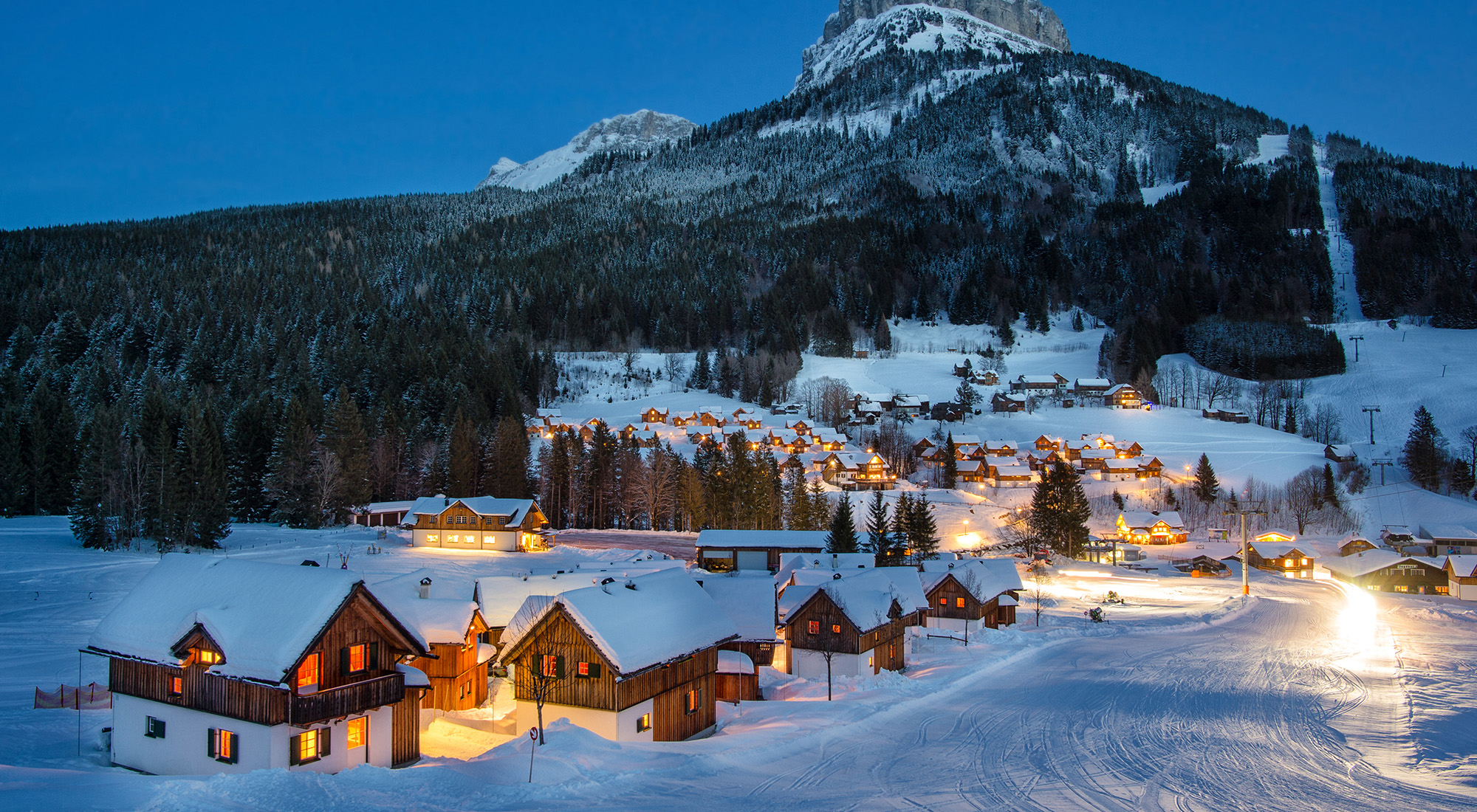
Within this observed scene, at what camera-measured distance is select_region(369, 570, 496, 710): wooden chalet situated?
23.7 m

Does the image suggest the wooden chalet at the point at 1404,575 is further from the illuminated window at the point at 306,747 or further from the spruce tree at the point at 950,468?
the illuminated window at the point at 306,747

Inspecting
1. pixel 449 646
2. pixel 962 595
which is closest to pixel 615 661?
pixel 449 646

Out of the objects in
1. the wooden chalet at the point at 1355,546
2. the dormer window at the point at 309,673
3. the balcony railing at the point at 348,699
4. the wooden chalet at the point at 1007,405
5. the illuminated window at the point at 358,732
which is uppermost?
the wooden chalet at the point at 1007,405

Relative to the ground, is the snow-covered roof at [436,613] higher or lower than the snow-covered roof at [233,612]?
lower

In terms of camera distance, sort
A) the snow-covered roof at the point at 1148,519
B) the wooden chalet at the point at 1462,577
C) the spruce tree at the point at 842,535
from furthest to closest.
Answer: the snow-covered roof at the point at 1148,519
the wooden chalet at the point at 1462,577
the spruce tree at the point at 842,535

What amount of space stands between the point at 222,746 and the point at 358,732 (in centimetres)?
261

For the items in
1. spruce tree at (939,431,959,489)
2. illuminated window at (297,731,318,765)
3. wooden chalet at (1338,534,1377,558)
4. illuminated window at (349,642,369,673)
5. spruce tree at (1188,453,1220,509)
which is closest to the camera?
illuminated window at (297,731,318,765)

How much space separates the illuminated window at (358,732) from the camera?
59.0 ft

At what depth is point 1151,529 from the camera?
260 feet

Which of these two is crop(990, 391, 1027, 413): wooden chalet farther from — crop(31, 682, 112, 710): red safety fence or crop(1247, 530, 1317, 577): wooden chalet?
crop(31, 682, 112, 710): red safety fence

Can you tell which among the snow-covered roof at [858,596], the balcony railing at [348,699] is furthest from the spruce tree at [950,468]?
the balcony railing at [348,699]

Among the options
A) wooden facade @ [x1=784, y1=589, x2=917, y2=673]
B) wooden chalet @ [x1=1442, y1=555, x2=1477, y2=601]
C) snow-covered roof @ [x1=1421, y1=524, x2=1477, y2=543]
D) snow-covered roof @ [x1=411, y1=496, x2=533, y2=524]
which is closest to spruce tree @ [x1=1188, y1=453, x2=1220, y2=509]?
snow-covered roof @ [x1=1421, y1=524, x2=1477, y2=543]

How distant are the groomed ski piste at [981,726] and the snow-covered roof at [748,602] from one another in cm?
210

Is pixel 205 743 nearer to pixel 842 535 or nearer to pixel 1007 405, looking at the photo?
pixel 842 535
